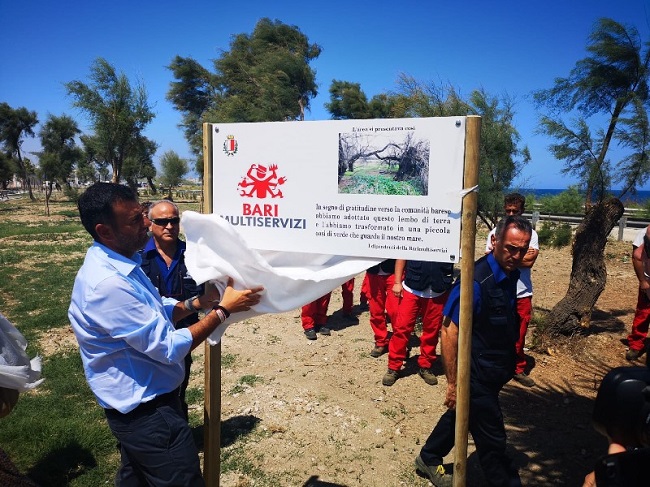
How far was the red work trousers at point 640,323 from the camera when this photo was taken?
16.9 feet

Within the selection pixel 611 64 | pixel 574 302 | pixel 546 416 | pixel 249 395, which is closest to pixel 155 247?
pixel 249 395

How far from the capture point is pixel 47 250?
13.2 m

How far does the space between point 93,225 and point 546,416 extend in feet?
13.6

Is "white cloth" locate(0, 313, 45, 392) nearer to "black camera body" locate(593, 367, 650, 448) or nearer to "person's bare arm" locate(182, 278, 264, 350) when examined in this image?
"person's bare arm" locate(182, 278, 264, 350)

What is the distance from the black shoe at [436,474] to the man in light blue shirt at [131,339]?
179cm

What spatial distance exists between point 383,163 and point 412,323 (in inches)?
123

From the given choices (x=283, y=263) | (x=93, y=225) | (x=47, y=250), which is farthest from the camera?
Result: (x=47, y=250)

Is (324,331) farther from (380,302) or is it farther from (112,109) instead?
(112,109)

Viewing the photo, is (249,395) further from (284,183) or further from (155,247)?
(284,183)

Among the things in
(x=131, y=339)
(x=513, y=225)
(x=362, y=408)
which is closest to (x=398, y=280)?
(x=362, y=408)

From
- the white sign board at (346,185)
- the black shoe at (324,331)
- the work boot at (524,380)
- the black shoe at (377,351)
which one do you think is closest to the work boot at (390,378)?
the black shoe at (377,351)

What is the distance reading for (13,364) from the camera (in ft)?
6.37

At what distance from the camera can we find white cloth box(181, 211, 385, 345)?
7.17 ft

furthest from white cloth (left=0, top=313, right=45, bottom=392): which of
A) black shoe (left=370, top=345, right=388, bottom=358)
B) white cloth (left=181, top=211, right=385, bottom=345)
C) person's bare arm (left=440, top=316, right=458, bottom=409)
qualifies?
black shoe (left=370, top=345, right=388, bottom=358)
